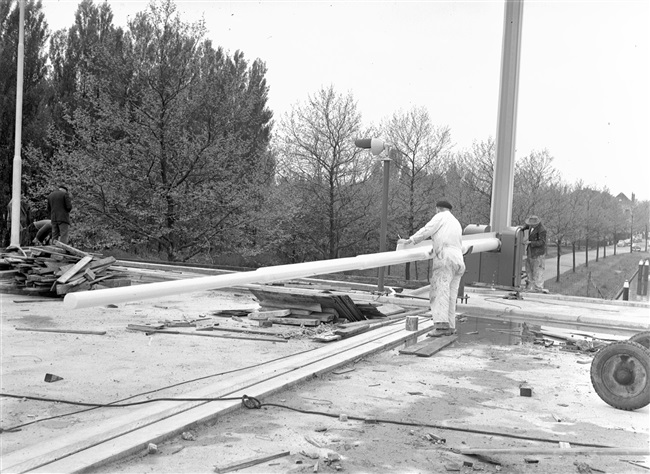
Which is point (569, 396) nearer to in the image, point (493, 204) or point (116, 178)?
point (493, 204)

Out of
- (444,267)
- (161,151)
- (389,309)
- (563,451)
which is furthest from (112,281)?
(161,151)

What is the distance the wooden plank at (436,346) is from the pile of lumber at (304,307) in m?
1.77

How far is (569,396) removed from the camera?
7562 millimetres

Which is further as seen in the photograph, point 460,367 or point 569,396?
point 460,367

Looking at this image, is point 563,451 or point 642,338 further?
point 642,338

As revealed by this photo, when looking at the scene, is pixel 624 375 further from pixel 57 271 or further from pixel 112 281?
pixel 57 271

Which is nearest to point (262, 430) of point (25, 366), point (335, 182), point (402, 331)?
point (25, 366)

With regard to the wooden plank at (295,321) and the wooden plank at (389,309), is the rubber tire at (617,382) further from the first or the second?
the wooden plank at (389,309)

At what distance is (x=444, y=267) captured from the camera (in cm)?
1130

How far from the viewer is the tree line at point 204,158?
3497cm

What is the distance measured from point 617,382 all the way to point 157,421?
4.48 metres

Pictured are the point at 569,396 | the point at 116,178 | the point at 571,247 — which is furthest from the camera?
the point at 571,247

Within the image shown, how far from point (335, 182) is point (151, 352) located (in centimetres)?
3368

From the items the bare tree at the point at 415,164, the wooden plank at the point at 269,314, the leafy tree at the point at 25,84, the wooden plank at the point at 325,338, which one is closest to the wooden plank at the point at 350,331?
the wooden plank at the point at 325,338
